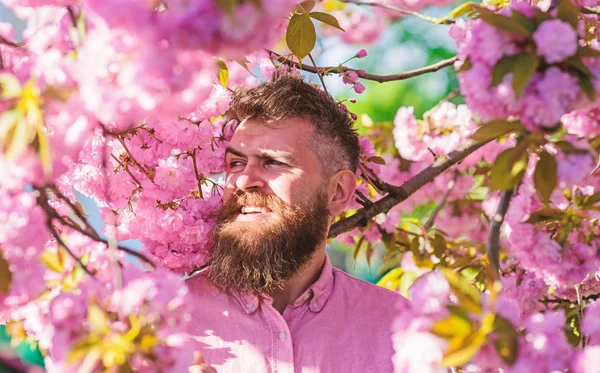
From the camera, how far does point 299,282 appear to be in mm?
2275

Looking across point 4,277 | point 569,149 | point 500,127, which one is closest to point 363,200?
point 569,149

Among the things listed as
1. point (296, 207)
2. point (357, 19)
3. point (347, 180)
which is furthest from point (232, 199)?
point (357, 19)

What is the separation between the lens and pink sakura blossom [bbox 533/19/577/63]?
1.14 metres

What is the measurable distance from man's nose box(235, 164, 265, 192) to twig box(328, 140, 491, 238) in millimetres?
460

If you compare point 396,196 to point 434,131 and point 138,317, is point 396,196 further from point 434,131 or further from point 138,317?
point 138,317

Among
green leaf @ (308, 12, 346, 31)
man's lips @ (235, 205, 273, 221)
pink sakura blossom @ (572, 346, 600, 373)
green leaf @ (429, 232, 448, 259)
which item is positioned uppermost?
green leaf @ (308, 12, 346, 31)

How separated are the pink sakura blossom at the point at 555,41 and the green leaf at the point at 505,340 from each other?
0.43 m

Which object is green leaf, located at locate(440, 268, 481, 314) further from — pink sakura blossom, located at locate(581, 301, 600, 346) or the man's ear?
the man's ear

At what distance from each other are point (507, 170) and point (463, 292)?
0.79ft

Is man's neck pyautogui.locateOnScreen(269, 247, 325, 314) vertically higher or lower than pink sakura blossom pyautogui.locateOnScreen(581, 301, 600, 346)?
lower

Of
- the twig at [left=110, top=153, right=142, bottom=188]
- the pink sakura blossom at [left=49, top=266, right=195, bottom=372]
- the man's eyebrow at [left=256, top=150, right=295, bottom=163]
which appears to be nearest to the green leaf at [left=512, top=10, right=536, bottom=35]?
the pink sakura blossom at [left=49, top=266, right=195, bottom=372]

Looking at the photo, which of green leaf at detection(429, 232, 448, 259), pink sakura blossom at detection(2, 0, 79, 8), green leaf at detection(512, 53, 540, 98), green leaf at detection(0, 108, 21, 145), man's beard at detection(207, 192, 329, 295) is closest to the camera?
green leaf at detection(0, 108, 21, 145)

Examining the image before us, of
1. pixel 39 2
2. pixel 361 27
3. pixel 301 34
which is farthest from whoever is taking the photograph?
pixel 361 27

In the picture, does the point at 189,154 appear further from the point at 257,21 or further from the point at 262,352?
the point at 257,21
